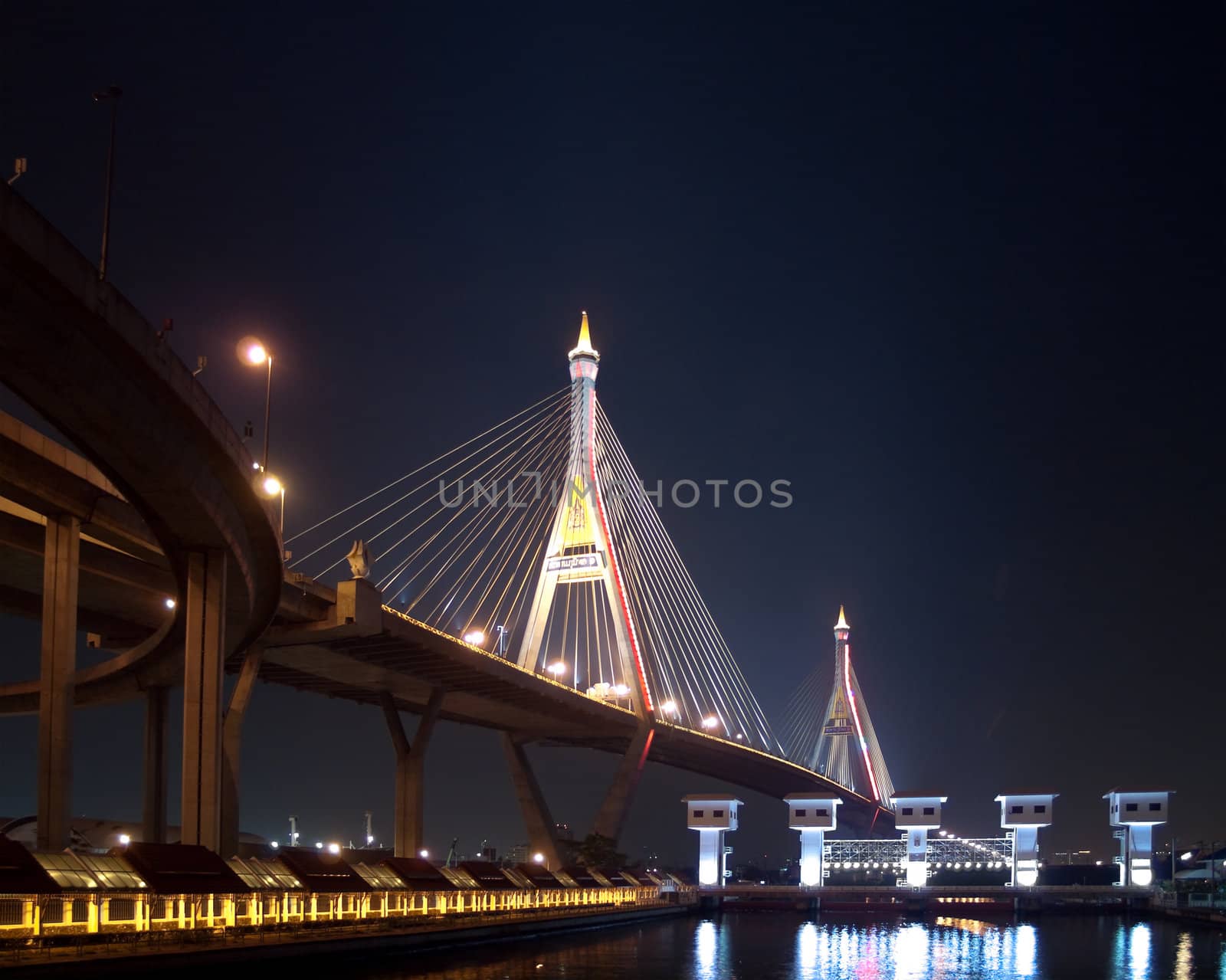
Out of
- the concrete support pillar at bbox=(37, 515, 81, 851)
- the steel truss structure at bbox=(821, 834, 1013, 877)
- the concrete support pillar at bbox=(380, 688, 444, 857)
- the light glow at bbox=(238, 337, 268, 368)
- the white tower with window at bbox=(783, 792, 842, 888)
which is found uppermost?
the light glow at bbox=(238, 337, 268, 368)

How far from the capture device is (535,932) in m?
39.2

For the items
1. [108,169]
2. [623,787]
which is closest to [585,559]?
[623,787]

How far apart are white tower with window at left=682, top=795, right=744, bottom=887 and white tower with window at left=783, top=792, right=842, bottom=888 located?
3.17 m

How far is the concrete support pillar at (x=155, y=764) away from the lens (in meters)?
42.1

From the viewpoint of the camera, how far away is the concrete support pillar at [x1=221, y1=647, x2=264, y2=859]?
31.8m

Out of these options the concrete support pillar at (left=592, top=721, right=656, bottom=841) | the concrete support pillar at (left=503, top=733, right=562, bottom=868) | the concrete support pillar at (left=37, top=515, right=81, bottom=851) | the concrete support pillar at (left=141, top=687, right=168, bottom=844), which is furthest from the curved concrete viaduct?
the concrete support pillar at (left=503, top=733, right=562, bottom=868)

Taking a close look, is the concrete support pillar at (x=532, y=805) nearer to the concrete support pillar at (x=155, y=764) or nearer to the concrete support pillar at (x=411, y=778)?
the concrete support pillar at (x=411, y=778)

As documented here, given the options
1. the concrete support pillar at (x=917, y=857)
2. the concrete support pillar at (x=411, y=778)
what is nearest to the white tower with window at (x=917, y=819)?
the concrete support pillar at (x=917, y=857)

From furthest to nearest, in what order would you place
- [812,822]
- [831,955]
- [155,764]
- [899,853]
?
[899,853], [812,822], [155,764], [831,955]

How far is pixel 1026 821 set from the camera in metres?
67.6

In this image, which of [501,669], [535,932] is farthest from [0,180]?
[501,669]

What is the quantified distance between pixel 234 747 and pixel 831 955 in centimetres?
1717

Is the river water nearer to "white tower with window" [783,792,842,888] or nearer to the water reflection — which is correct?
the water reflection

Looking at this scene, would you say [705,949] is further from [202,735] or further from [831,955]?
[202,735]
